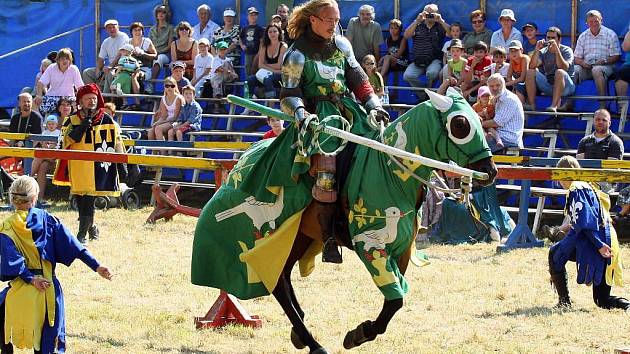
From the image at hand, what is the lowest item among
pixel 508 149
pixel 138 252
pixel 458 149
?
pixel 138 252

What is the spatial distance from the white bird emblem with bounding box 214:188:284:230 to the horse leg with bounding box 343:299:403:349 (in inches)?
34.5

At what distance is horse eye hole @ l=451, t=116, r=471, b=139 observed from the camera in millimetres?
6879

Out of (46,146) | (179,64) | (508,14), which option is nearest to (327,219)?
(508,14)

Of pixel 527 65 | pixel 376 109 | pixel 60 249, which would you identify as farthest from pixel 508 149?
pixel 60 249

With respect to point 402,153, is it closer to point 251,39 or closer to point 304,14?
point 304,14

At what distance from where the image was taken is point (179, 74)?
17750 mm

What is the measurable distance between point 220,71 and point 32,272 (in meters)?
11.1

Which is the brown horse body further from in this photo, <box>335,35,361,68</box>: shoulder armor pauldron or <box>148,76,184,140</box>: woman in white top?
<box>148,76,184,140</box>: woman in white top

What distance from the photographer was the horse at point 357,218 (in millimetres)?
6988

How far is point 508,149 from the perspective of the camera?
552 inches

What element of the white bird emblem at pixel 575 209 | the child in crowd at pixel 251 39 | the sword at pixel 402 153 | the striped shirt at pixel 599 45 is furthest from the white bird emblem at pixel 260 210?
the child in crowd at pixel 251 39

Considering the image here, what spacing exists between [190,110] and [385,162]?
10277 mm

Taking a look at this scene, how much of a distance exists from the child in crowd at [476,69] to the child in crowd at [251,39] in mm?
3715

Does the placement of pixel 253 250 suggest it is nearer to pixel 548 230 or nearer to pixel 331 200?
pixel 331 200
